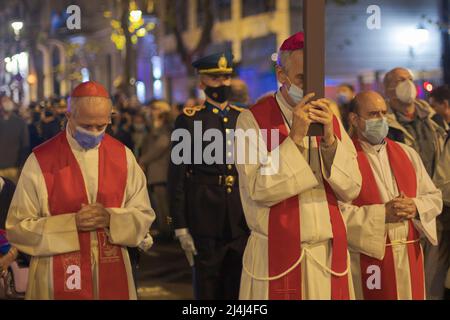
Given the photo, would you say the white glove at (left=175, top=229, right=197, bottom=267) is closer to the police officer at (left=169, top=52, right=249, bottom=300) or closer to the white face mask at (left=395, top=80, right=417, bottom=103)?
the police officer at (left=169, top=52, right=249, bottom=300)

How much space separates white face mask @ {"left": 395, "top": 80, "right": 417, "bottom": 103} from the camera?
784 cm

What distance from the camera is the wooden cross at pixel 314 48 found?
4.74 m

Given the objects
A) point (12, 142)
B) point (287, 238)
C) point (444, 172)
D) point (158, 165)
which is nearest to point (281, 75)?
point (287, 238)

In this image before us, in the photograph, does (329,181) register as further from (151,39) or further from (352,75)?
(151,39)

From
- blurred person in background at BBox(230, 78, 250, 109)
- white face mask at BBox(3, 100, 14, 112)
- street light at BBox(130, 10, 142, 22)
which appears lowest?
blurred person in background at BBox(230, 78, 250, 109)

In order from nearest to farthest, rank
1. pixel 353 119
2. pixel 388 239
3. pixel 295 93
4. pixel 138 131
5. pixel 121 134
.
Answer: pixel 295 93 < pixel 388 239 < pixel 353 119 < pixel 121 134 < pixel 138 131

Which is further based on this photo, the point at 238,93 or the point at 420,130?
the point at 238,93

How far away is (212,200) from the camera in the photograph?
7.25 meters

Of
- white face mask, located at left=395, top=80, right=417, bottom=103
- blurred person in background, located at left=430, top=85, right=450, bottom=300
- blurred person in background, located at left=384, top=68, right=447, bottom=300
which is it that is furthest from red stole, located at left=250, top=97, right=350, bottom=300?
white face mask, located at left=395, top=80, right=417, bottom=103

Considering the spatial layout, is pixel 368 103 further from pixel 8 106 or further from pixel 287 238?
pixel 8 106

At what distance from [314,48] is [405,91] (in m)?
3.26

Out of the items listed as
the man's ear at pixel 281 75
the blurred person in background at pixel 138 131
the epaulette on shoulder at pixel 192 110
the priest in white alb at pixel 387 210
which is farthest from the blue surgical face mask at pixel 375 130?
the blurred person in background at pixel 138 131

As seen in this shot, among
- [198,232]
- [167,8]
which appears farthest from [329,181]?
[167,8]

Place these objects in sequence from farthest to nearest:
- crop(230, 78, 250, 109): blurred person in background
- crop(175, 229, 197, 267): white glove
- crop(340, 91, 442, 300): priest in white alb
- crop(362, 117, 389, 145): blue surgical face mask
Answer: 1. crop(230, 78, 250, 109): blurred person in background
2. crop(175, 229, 197, 267): white glove
3. crop(362, 117, 389, 145): blue surgical face mask
4. crop(340, 91, 442, 300): priest in white alb
